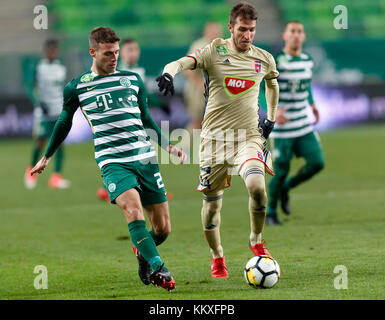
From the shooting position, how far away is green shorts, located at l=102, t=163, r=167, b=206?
5750 millimetres

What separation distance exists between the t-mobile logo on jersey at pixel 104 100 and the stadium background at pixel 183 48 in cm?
881

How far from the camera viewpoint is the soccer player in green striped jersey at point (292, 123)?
895 cm

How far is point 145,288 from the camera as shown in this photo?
5922 mm

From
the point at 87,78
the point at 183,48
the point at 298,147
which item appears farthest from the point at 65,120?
the point at 183,48

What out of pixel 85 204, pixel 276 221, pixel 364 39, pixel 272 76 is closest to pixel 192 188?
pixel 85 204

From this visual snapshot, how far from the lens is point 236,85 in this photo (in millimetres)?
6379

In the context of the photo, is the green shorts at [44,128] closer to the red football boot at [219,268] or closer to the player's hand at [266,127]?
the player's hand at [266,127]

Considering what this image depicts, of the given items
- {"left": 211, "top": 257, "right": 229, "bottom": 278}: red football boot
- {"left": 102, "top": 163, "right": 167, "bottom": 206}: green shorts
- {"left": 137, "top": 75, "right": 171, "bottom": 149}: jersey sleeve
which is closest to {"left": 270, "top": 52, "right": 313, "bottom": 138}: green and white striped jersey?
{"left": 211, "top": 257, "right": 229, "bottom": 278}: red football boot

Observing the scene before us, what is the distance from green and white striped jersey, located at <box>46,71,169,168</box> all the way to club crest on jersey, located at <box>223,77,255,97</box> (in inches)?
31.1

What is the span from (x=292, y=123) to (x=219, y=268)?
3.15 metres

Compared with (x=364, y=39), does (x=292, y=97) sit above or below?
below

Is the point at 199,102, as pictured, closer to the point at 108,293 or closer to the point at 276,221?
the point at 276,221

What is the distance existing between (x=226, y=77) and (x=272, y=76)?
1.44 ft

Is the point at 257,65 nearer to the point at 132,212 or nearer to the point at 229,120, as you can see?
the point at 229,120
